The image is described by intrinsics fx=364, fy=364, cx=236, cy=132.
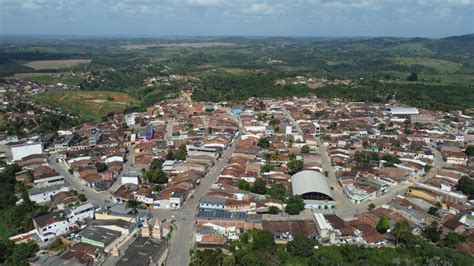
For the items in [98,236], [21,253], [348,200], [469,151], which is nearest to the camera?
[21,253]

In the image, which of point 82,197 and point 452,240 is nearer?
point 452,240

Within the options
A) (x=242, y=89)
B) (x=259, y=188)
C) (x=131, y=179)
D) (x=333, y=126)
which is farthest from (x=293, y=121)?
(x=242, y=89)

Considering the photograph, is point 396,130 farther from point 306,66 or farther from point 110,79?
point 306,66

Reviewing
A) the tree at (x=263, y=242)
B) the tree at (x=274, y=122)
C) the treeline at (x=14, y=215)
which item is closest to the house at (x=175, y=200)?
the tree at (x=263, y=242)

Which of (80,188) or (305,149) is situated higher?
(305,149)

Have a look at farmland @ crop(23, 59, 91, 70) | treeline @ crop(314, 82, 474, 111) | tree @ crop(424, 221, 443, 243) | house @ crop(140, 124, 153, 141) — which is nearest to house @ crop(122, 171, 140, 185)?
house @ crop(140, 124, 153, 141)

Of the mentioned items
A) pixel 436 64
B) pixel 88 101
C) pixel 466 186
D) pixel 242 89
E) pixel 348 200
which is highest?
pixel 436 64

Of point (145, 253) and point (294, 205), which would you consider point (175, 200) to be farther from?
point (294, 205)

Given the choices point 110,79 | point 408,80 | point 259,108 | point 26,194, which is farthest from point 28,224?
point 408,80
